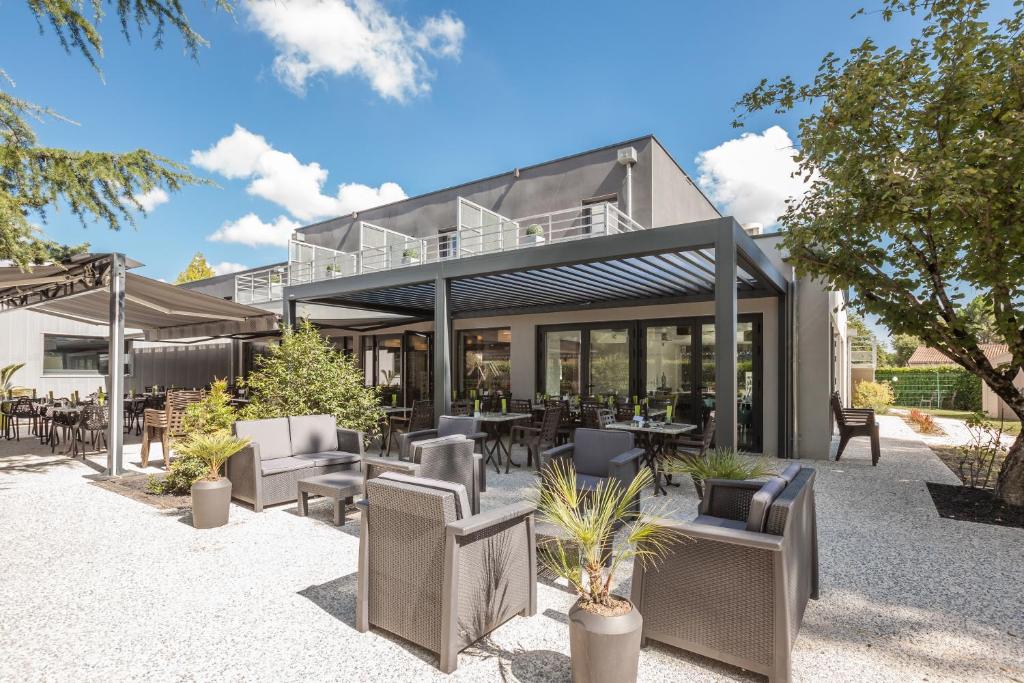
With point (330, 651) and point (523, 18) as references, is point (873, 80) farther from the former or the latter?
point (330, 651)

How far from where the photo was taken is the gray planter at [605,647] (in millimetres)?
2066

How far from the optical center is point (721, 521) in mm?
3240

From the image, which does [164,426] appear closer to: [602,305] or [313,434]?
[313,434]

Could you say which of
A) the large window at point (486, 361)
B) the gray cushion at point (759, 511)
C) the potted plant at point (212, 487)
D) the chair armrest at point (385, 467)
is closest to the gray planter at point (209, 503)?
the potted plant at point (212, 487)

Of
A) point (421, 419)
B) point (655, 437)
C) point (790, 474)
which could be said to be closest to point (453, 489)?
point (790, 474)

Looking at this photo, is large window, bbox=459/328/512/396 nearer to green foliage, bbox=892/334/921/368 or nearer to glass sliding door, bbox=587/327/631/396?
glass sliding door, bbox=587/327/631/396

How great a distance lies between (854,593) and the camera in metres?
3.46

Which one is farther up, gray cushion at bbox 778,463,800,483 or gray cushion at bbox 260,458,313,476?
gray cushion at bbox 778,463,800,483

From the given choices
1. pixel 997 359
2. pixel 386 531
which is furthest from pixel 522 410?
pixel 997 359

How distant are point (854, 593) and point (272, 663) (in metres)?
3.60

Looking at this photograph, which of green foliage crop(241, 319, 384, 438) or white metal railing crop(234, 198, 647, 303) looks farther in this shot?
white metal railing crop(234, 198, 647, 303)

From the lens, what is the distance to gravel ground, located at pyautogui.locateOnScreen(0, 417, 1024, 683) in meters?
2.55

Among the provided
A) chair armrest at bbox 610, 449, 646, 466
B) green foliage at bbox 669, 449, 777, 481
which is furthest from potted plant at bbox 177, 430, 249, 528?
green foliage at bbox 669, 449, 777, 481

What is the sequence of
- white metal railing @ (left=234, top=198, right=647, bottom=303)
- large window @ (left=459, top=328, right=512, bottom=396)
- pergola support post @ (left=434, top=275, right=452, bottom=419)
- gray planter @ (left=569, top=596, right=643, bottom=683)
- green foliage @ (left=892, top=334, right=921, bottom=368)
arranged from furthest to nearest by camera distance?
green foliage @ (left=892, top=334, right=921, bottom=368)
large window @ (left=459, top=328, right=512, bottom=396)
white metal railing @ (left=234, top=198, right=647, bottom=303)
pergola support post @ (left=434, top=275, right=452, bottom=419)
gray planter @ (left=569, top=596, right=643, bottom=683)
